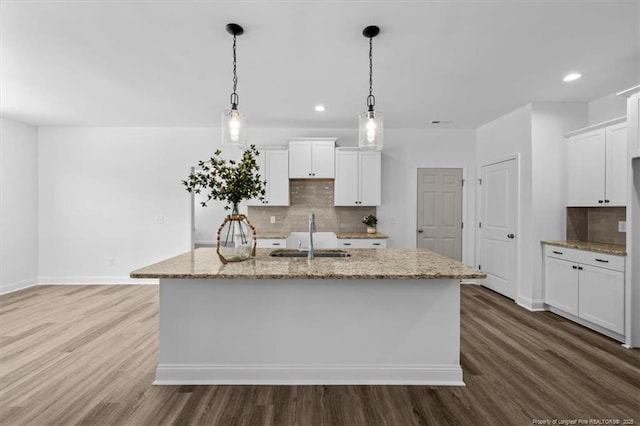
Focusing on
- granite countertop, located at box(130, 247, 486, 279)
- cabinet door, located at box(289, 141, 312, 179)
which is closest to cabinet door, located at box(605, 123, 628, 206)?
granite countertop, located at box(130, 247, 486, 279)

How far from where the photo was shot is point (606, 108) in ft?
13.0

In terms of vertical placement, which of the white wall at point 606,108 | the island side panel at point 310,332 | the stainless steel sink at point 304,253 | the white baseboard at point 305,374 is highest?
the white wall at point 606,108

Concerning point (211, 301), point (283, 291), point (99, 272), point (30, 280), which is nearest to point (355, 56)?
point (283, 291)

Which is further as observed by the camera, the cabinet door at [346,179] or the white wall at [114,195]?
the white wall at [114,195]

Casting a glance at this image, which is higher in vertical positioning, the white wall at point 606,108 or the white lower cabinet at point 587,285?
the white wall at point 606,108

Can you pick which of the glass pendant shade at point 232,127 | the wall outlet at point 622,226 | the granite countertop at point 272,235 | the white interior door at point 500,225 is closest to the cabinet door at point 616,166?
the wall outlet at point 622,226

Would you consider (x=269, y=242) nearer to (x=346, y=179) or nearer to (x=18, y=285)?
(x=346, y=179)

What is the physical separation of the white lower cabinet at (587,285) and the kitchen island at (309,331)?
2.03 metres

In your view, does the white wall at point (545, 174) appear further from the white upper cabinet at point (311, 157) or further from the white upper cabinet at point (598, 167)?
the white upper cabinet at point (311, 157)

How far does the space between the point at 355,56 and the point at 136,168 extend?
14.2ft

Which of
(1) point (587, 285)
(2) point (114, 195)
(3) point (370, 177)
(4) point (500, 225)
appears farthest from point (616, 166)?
(2) point (114, 195)

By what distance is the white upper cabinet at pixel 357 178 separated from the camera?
519 centimetres

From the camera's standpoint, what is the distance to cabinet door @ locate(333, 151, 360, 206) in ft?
17.0

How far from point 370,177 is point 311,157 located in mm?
1006
